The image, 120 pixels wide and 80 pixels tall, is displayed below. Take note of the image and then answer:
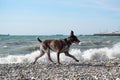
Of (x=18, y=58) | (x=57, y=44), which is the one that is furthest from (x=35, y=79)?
(x=18, y=58)

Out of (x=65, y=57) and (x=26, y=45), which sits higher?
(x=65, y=57)

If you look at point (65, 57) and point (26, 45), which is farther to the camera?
point (26, 45)

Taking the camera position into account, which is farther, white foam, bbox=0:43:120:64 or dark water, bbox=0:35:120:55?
dark water, bbox=0:35:120:55

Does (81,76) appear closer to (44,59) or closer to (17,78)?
(17,78)

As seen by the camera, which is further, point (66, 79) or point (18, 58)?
point (18, 58)

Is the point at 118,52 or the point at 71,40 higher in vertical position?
the point at 71,40

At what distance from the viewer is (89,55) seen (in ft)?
68.3

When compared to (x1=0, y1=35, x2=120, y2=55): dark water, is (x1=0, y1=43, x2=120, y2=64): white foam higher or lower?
higher

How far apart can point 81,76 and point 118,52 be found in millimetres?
12779

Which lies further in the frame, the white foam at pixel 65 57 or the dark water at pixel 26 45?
the dark water at pixel 26 45

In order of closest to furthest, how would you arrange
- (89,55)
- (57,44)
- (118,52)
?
(57,44) < (89,55) < (118,52)

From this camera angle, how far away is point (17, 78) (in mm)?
10148

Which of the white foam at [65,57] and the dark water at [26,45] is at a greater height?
the white foam at [65,57]

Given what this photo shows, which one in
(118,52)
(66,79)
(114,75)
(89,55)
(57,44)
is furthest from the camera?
(118,52)
